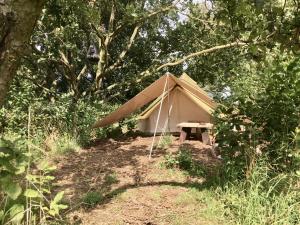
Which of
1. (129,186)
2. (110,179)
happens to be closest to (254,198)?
(129,186)

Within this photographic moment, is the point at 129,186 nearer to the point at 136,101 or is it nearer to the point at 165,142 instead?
the point at 165,142

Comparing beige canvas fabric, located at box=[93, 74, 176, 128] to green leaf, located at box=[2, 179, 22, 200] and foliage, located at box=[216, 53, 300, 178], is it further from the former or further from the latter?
green leaf, located at box=[2, 179, 22, 200]

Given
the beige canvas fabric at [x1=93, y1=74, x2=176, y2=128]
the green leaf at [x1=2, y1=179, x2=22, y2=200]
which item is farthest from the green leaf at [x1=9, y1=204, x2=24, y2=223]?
the beige canvas fabric at [x1=93, y1=74, x2=176, y2=128]

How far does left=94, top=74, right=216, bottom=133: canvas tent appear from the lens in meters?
8.86

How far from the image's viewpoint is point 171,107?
973 cm

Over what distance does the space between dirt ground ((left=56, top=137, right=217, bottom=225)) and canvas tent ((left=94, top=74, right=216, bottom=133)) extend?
3.64 feet

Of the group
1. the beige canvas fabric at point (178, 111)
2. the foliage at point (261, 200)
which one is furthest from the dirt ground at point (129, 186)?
the beige canvas fabric at point (178, 111)

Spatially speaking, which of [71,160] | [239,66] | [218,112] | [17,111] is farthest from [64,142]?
[239,66]

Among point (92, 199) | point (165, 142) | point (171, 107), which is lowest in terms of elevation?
point (92, 199)

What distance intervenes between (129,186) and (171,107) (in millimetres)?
4585

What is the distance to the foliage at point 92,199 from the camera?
4672 millimetres

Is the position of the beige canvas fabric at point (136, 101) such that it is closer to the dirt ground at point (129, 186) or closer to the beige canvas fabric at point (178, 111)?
the beige canvas fabric at point (178, 111)

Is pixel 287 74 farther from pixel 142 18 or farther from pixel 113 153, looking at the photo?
pixel 142 18

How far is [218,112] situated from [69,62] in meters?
7.23
